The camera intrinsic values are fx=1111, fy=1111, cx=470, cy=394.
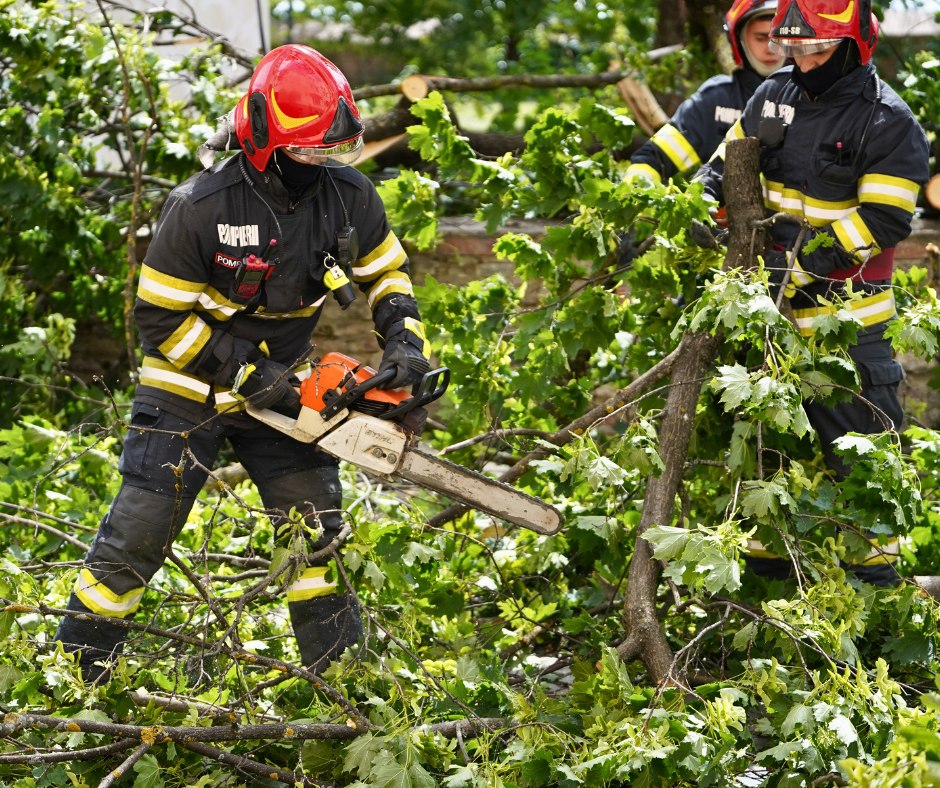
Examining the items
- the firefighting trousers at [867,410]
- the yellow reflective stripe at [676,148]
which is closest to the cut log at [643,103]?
the yellow reflective stripe at [676,148]

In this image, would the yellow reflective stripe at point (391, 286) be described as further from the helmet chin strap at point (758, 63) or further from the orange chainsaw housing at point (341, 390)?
the helmet chin strap at point (758, 63)

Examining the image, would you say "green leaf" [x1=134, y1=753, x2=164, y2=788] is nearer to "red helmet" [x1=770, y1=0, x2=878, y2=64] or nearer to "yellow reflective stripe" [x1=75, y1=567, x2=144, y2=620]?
"yellow reflective stripe" [x1=75, y1=567, x2=144, y2=620]

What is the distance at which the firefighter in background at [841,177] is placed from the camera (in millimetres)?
3652

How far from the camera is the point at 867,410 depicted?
381 cm

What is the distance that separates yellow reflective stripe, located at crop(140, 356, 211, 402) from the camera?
3.48m

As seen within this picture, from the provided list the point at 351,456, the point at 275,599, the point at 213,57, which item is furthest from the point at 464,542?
the point at 213,57

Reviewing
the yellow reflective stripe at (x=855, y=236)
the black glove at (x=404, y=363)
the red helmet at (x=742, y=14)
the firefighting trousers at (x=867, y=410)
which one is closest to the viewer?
the black glove at (x=404, y=363)

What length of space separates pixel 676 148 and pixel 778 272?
938 mm

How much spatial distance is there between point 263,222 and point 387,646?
53.7 inches

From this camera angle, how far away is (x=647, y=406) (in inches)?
155

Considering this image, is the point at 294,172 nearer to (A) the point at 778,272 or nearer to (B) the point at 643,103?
(A) the point at 778,272

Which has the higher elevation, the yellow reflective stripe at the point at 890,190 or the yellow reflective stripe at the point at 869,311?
the yellow reflective stripe at the point at 890,190

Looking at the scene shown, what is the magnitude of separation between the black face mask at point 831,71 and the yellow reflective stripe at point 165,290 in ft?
7.06

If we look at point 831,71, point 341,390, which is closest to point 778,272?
point 831,71
